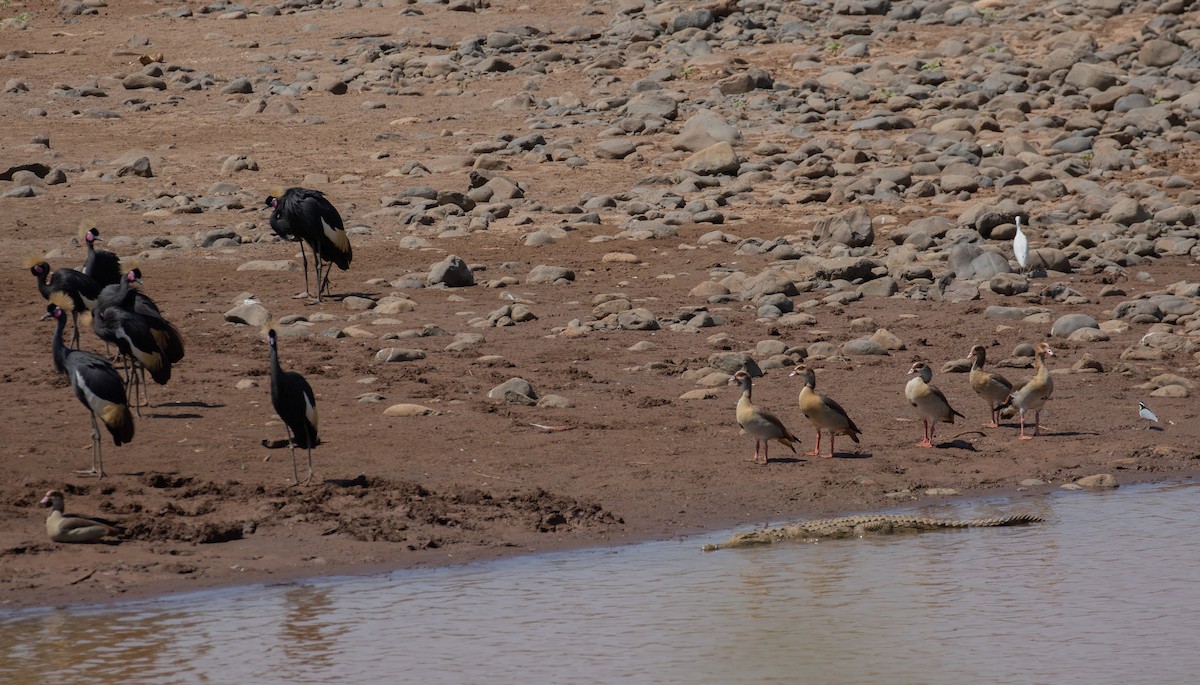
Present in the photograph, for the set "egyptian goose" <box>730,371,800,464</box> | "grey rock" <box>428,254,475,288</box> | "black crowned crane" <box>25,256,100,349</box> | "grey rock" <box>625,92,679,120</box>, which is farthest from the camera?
"grey rock" <box>625,92,679,120</box>

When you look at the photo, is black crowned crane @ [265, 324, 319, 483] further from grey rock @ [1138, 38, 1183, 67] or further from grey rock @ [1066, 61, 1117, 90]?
grey rock @ [1138, 38, 1183, 67]

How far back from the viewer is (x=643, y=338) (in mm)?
14312

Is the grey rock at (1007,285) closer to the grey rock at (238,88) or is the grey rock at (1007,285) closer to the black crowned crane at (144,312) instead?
the black crowned crane at (144,312)

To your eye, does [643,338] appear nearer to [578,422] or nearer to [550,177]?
[578,422]

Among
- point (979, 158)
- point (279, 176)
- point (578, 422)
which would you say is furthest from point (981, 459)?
point (279, 176)

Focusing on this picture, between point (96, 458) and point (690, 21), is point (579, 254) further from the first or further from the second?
point (690, 21)

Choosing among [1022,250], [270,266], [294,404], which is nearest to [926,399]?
[294,404]

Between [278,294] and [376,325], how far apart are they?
1915 millimetres

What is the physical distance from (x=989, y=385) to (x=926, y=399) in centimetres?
83

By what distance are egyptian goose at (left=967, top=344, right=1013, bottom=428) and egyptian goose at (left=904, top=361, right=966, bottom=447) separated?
39 centimetres

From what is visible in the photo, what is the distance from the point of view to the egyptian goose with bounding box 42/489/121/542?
8836 mm

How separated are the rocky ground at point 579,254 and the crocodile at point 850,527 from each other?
511 mm

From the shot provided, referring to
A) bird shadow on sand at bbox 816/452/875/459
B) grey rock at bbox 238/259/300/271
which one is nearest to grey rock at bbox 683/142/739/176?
grey rock at bbox 238/259/300/271

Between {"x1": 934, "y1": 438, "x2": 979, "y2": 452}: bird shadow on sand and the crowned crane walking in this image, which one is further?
the crowned crane walking
